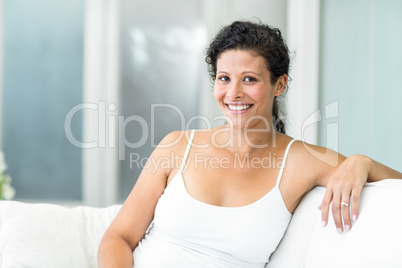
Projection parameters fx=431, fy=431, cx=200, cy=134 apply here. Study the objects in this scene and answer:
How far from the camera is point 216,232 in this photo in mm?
1356

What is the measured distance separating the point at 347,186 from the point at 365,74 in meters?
1.84

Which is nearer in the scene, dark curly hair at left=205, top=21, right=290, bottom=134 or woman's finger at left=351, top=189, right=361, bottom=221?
woman's finger at left=351, top=189, right=361, bottom=221

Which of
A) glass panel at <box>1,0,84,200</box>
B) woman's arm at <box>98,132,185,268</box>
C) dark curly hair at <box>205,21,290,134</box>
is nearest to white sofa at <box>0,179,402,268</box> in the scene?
woman's arm at <box>98,132,185,268</box>

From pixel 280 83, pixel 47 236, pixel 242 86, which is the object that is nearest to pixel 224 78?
pixel 242 86

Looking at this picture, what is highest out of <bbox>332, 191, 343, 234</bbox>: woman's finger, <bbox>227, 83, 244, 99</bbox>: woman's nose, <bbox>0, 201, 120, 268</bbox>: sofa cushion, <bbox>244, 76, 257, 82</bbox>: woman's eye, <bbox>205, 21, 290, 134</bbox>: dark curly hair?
<bbox>205, 21, 290, 134</bbox>: dark curly hair

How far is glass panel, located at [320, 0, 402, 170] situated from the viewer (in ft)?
8.66

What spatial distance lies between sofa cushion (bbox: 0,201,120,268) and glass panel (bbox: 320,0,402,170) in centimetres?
185

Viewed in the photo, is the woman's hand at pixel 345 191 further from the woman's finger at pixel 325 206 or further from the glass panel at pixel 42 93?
the glass panel at pixel 42 93

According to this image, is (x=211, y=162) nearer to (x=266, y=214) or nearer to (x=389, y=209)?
(x=266, y=214)

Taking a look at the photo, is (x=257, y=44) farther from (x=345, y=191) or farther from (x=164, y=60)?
(x=164, y=60)

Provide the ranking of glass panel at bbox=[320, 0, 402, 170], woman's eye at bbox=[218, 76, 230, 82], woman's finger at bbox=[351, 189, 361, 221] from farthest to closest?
glass panel at bbox=[320, 0, 402, 170]
woman's eye at bbox=[218, 76, 230, 82]
woman's finger at bbox=[351, 189, 361, 221]

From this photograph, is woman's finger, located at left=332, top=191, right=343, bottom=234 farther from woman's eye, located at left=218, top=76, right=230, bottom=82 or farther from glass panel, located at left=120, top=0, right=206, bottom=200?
glass panel, located at left=120, top=0, right=206, bottom=200

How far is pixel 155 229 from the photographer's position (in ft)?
4.80

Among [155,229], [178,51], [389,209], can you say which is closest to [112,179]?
[178,51]
